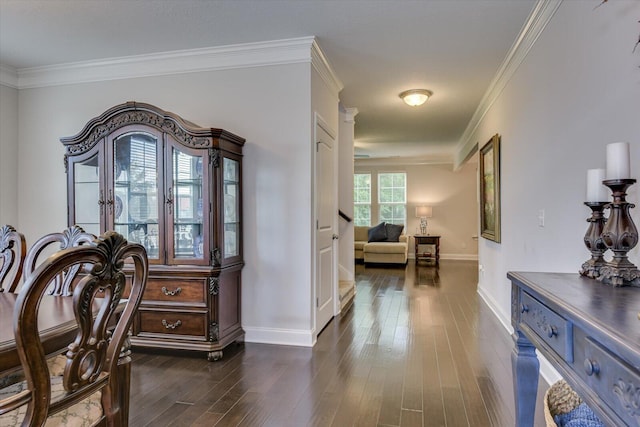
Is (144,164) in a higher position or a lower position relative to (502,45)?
lower

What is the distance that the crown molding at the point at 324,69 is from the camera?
10.5 feet

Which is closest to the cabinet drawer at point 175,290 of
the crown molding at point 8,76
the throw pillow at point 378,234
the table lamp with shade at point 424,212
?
the crown molding at point 8,76

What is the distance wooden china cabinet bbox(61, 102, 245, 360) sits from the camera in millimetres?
2904

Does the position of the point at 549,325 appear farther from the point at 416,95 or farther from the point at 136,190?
the point at 416,95

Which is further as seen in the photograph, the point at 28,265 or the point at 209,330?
the point at 209,330

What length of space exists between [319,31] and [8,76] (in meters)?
3.31

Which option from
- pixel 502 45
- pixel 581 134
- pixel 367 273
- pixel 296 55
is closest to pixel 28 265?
pixel 296 55

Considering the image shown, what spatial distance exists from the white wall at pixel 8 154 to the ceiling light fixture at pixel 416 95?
4.25 m

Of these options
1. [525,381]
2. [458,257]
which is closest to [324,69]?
[525,381]

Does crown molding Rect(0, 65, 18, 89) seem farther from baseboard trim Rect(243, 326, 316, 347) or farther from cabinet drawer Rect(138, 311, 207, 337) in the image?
baseboard trim Rect(243, 326, 316, 347)

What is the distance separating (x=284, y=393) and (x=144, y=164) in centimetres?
212

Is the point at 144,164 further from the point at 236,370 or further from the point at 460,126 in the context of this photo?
A: the point at 460,126

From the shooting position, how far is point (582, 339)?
100 centimetres

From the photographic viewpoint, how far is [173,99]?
351 cm
